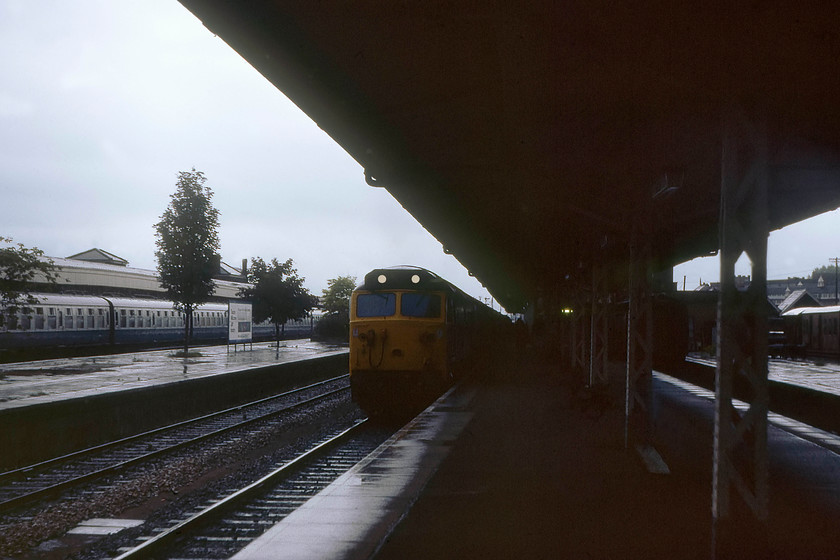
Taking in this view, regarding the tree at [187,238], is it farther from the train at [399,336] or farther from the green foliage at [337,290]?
the green foliage at [337,290]

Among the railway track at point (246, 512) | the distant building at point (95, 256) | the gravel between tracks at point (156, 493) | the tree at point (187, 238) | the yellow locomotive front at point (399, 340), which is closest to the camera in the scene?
the railway track at point (246, 512)

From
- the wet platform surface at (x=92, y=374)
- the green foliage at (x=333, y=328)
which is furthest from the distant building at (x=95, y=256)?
the wet platform surface at (x=92, y=374)

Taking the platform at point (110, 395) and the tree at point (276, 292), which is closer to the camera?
the platform at point (110, 395)

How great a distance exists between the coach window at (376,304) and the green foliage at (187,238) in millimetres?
13791

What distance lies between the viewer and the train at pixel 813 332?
31944 millimetres

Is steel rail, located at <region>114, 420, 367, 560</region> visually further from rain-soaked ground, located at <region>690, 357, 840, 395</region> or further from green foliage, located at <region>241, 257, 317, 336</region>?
green foliage, located at <region>241, 257, 317, 336</region>

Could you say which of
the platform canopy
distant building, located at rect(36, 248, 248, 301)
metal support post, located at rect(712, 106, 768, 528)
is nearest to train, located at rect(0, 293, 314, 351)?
distant building, located at rect(36, 248, 248, 301)

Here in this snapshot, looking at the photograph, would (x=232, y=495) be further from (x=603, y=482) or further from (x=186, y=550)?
(x=603, y=482)

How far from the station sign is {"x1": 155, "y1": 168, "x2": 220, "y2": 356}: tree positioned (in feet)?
5.28

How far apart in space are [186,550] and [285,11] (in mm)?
4950

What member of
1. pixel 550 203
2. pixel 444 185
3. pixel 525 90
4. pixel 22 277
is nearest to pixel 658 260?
pixel 550 203

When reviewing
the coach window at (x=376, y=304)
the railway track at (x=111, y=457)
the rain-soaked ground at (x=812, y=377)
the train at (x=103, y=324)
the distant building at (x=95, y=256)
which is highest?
the distant building at (x=95, y=256)

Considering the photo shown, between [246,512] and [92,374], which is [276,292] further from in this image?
[246,512]

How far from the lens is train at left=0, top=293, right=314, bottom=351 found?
2554 cm
